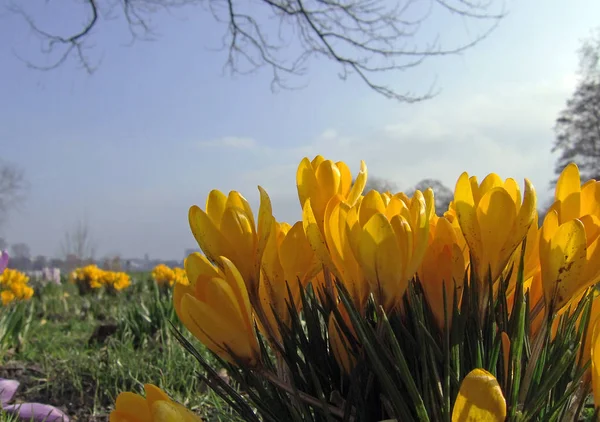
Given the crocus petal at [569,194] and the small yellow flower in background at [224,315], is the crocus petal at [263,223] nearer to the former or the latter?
the small yellow flower in background at [224,315]

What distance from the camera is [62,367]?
2975 millimetres

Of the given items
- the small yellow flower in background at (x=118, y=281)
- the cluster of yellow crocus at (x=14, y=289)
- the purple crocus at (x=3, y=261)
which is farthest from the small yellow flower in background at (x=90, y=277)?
the purple crocus at (x=3, y=261)

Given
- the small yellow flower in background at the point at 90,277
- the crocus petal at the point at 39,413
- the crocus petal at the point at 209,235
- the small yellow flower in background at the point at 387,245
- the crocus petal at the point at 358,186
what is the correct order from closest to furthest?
the small yellow flower in background at the point at 387,245, the crocus petal at the point at 209,235, the crocus petal at the point at 358,186, the crocus petal at the point at 39,413, the small yellow flower in background at the point at 90,277

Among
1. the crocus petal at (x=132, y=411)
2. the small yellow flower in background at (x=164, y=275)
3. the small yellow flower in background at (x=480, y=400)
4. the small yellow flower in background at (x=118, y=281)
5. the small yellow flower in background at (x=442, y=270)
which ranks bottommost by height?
the small yellow flower in background at (x=118, y=281)

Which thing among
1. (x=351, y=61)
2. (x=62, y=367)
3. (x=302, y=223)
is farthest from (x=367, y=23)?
(x=302, y=223)

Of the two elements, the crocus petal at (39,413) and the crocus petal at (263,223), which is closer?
the crocus petal at (263,223)

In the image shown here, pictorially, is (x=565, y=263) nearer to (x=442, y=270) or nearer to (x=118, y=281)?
(x=442, y=270)

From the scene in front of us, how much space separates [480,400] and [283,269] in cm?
33

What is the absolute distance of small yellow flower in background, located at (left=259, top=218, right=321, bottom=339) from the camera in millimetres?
779

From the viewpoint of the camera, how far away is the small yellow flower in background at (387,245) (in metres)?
0.66

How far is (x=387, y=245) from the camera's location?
0.66 meters

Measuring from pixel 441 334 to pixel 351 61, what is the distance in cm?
734

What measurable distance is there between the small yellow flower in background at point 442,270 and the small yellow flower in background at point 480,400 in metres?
0.18

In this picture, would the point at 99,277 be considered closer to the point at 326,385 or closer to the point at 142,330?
the point at 142,330
